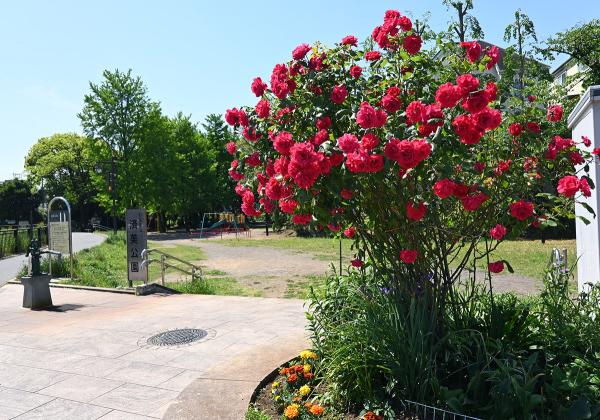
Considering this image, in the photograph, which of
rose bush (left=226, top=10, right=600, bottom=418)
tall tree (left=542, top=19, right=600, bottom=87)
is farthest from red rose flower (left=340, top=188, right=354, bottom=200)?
tall tree (left=542, top=19, right=600, bottom=87)

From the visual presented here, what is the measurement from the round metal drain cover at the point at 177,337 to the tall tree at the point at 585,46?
1000 inches

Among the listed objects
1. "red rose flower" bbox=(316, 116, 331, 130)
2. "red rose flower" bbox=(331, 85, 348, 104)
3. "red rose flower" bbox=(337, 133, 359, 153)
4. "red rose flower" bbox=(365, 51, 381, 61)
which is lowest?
"red rose flower" bbox=(337, 133, 359, 153)

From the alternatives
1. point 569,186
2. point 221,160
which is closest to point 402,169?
point 569,186

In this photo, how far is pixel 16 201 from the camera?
2672 inches

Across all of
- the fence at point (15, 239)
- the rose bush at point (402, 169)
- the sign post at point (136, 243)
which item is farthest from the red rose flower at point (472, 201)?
the fence at point (15, 239)

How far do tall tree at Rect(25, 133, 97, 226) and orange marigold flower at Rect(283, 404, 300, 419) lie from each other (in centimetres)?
5963

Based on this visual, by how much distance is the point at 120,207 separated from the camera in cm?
4469

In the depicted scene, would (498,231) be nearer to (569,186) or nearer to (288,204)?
(569,186)

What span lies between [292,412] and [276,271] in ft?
38.9

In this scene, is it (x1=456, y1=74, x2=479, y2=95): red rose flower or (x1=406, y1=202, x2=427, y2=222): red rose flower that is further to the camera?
(x1=406, y1=202, x2=427, y2=222): red rose flower

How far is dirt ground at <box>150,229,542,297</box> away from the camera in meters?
11.2

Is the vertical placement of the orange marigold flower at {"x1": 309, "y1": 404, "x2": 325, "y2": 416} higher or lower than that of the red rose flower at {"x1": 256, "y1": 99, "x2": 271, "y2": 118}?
lower

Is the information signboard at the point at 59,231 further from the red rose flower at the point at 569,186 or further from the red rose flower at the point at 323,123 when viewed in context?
the red rose flower at the point at 569,186

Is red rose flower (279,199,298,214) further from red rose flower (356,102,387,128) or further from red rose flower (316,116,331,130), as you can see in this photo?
red rose flower (356,102,387,128)
